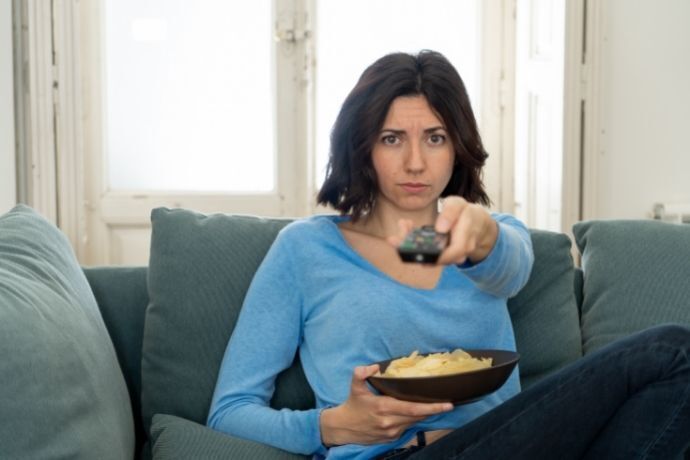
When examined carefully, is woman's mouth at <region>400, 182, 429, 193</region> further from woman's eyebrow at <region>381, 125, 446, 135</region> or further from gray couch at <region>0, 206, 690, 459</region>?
gray couch at <region>0, 206, 690, 459</region>

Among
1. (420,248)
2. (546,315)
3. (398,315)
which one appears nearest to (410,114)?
(398,315)

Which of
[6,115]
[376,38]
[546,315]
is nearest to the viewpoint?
[546,315]

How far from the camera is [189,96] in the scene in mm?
3812

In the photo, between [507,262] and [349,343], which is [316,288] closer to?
[349,343]

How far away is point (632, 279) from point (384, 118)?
618mm

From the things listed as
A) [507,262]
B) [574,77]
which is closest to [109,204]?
[574,77]

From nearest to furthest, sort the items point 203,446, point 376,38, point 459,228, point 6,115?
1. point 459,228
2. point 203,446
3. point 6,115
4. point 376,38

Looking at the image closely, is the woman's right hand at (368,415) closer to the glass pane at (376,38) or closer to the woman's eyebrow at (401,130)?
the woman's eyebrow at (401,130)

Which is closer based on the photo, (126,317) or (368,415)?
(368,415)

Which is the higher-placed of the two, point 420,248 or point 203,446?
point 420,248

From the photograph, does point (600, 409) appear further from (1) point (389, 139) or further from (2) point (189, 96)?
(2) point (189, 96)

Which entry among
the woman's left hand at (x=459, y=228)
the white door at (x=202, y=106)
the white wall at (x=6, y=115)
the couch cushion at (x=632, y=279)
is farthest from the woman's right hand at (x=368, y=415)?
the white door at (x=202, y=106)

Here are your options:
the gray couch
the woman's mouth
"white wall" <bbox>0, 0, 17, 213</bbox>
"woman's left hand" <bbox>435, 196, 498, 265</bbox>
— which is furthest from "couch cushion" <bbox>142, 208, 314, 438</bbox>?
"white wall" <bbox>0, 0, 17, 213</bbox>

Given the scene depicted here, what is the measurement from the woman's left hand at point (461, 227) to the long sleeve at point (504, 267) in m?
0.05
